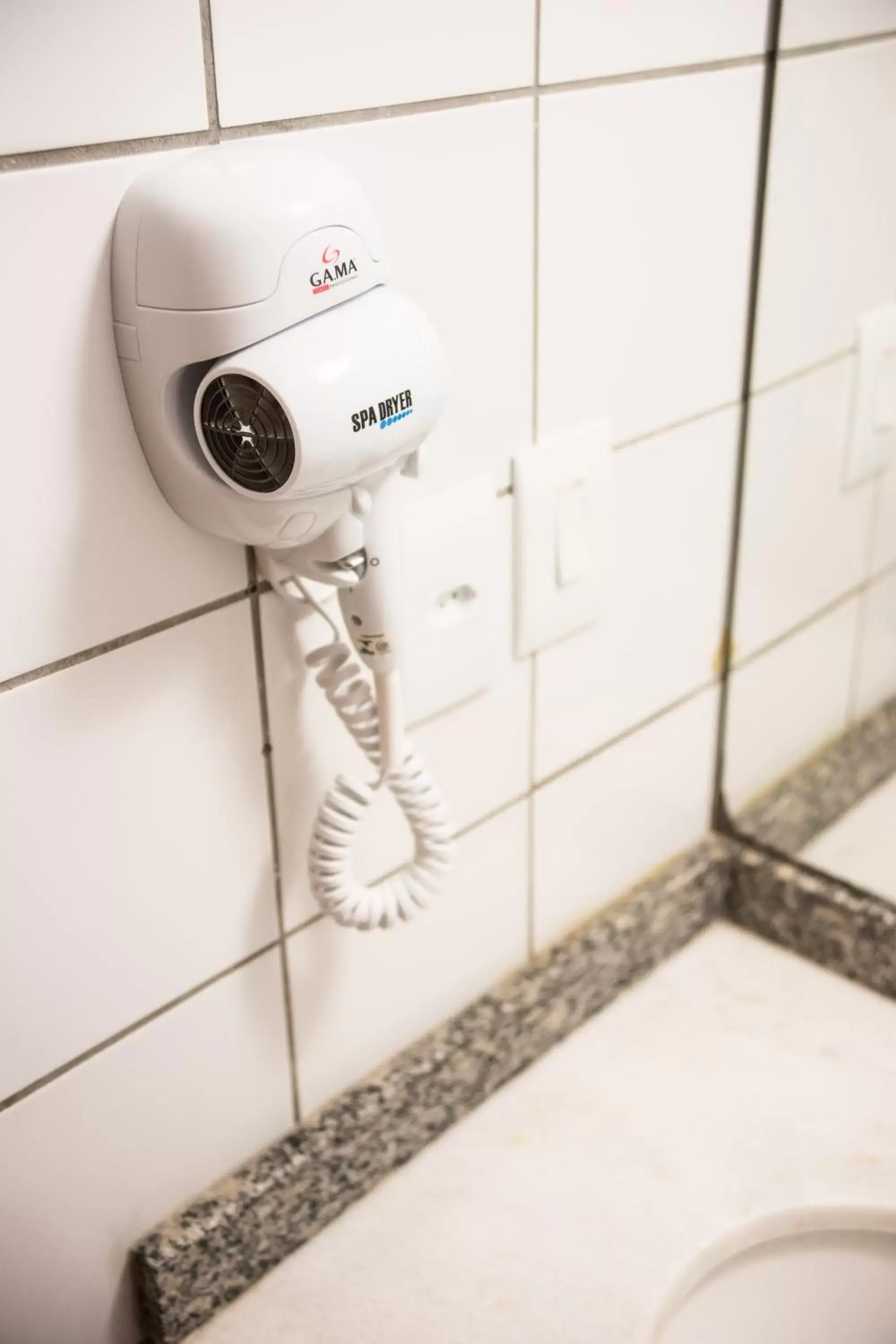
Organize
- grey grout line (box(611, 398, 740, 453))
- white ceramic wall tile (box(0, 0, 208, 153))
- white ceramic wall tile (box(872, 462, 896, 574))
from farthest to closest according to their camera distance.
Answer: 1. white ceramic wall tile (box(872, 462, 896, 574))
2. grey grout line (box(611, 398, 740, 453))
3. white ceramic wall tile (box(0, 0, 208, 153))

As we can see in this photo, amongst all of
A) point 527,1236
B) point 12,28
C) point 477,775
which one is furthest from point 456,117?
point 527,1236

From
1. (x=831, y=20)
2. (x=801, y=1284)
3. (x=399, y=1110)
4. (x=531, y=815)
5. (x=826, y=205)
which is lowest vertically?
(x=801, y=1284)

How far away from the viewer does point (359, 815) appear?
671mm

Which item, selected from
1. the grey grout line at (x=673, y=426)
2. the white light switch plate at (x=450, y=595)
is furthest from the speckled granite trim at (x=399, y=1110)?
the grey grout line at (x=673, y=426)

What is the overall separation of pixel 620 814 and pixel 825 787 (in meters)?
0.23

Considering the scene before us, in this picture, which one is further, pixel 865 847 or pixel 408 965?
pixel 865 847

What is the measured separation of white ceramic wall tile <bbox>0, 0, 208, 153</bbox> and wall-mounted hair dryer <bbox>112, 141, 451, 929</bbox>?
2 cm

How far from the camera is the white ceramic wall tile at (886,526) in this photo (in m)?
1.05

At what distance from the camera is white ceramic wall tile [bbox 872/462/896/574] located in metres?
1.05

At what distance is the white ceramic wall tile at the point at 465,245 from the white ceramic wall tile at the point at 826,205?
248 millimetres

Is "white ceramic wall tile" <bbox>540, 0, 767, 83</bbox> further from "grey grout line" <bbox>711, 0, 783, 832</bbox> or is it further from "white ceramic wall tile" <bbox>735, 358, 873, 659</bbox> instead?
"white ceramic wall tile" <bbox>735, 358, 873, 659</bbox>

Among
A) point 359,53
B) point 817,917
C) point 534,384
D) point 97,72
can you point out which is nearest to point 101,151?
point 97,72

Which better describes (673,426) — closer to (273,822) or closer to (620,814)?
(620,814)

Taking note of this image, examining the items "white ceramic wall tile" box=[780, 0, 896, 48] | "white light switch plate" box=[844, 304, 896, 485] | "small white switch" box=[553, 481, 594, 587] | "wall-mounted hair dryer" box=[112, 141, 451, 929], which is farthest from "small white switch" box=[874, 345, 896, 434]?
"wall-mounted hair dryer" box=[112, 141, 451, 929]
